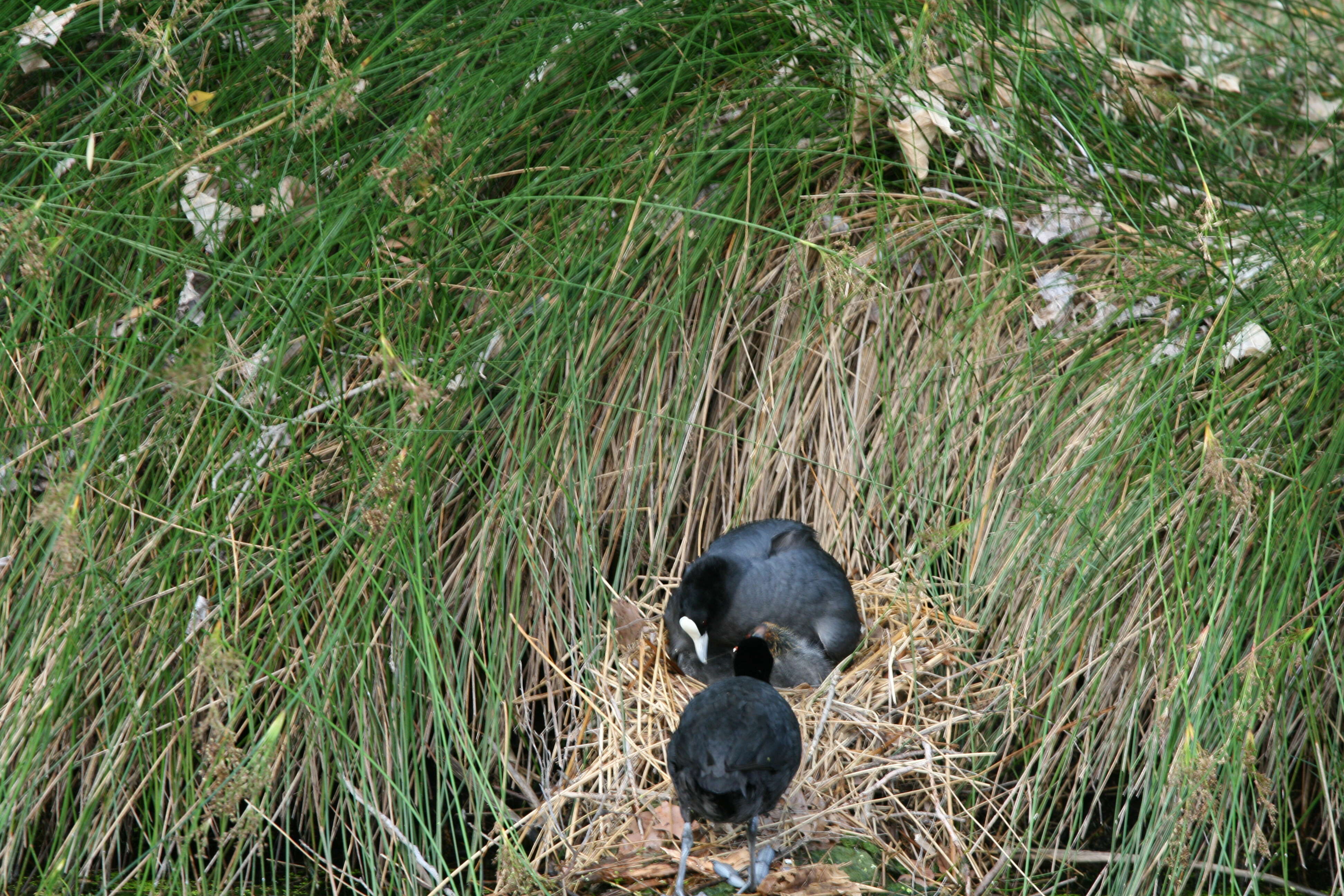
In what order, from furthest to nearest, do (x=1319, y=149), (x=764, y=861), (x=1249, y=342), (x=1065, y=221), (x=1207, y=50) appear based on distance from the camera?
1. (x=1207, y=50)
2. (x=1319, y=149)
3. (x=1065, y=221)
4. (x=1249, y=342)
5. (x=764, y=861)

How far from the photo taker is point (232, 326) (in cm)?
268

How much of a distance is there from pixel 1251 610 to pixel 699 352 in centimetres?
132

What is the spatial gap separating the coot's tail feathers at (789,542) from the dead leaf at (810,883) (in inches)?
30.0

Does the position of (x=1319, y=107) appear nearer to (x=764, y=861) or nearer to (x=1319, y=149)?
(x=1319, y=149)

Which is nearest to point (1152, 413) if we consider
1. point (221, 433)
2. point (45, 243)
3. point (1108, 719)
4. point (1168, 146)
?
point (1108, 719)

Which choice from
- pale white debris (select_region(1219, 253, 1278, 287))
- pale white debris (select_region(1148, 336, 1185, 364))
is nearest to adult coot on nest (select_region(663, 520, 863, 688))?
pale white debris (select_region(1148, 336, 1185, 364))

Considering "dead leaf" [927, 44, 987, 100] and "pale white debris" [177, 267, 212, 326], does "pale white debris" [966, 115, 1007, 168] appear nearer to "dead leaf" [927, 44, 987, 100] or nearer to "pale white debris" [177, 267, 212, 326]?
"dead leaf" [927, 44, 987, 100]

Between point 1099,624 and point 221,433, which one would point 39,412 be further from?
point 1099,624

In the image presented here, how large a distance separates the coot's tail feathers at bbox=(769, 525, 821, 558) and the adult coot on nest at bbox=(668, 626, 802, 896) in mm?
452

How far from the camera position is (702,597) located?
282 cm

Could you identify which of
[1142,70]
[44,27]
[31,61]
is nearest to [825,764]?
[1142,70]

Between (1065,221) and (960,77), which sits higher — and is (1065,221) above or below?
below

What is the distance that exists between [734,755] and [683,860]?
26cm

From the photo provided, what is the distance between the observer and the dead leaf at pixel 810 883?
2402 millimetres
